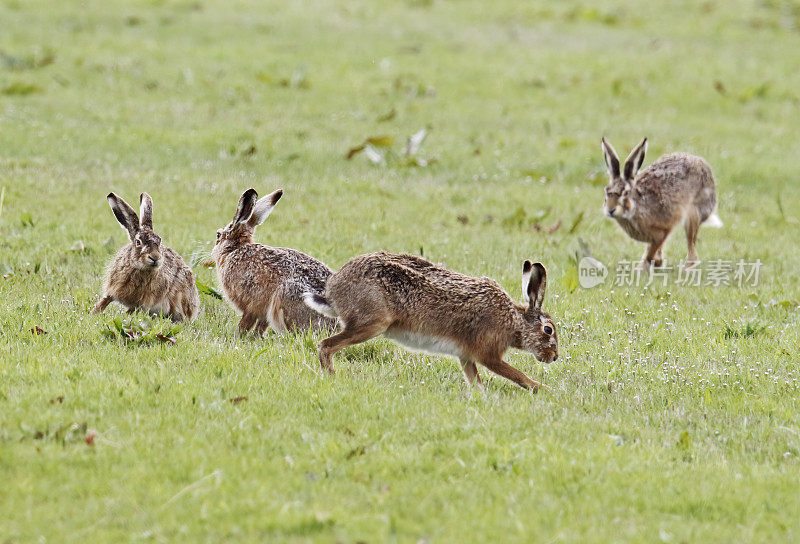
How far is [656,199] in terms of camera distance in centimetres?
1422

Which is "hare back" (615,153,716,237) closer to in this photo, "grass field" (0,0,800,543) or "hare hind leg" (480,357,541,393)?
"grass field" (0,0,800,543)

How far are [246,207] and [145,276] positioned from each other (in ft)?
3.85

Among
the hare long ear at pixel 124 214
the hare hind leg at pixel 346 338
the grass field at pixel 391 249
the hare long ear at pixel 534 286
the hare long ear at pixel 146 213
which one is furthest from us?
the hare long ear at pixel 146 213

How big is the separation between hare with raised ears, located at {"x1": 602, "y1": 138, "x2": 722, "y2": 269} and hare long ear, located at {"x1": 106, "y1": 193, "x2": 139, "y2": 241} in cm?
638

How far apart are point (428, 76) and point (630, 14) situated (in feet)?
36.2

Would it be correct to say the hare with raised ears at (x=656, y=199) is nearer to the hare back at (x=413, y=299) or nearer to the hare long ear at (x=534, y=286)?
the hare long ear at (x=534, y=286)

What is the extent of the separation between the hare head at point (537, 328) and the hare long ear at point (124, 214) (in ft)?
12.6

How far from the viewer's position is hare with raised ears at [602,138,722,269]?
13914 mm

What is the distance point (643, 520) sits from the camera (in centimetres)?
616

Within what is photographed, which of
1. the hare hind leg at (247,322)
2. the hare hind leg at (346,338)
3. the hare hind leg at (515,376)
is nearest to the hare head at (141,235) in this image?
the hare hind leg at (247,322)

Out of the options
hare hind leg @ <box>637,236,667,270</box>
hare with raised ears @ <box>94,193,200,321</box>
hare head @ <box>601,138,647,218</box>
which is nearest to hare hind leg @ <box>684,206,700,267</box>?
hare hind leg @ <box>637,236,667,270</box>

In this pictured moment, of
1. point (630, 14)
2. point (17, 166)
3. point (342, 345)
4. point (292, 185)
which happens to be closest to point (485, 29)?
point (630, 14)

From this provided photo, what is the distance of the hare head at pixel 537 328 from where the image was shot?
353 inches

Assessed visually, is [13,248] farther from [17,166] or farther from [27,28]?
[27,28]
